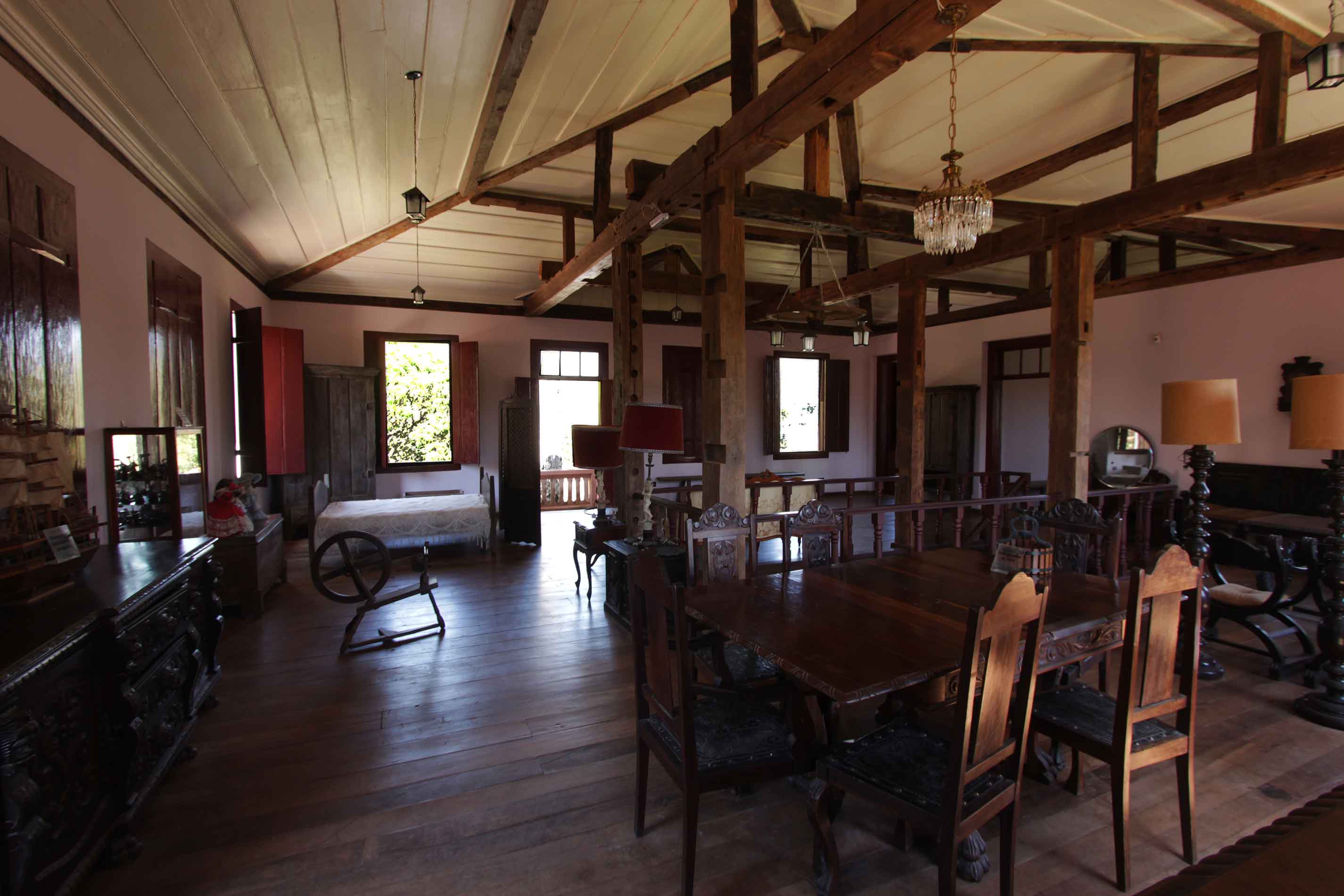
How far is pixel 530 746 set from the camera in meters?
2.81

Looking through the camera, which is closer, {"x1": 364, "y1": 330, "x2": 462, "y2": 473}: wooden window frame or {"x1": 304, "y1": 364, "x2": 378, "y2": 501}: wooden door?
{"x1": 304, "y1": 364, "x2": 378, "y2": 501}: wooden door

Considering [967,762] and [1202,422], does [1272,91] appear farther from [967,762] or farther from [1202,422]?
[967,762]

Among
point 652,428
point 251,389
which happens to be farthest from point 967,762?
point 251,389

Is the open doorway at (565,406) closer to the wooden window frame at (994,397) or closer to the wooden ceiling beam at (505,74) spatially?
the wooden ceiling beam at (505,74)

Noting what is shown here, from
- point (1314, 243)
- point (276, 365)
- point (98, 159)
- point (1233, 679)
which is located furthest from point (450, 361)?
point (1314, 243)

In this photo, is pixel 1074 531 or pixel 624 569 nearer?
pixel 1074 531

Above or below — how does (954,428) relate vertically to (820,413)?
below

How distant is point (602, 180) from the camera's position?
531cm

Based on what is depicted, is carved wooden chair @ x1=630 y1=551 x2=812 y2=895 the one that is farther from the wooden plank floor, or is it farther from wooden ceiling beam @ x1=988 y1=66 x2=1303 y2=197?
wooden ceiling beam @ x1=988 y1=66 x2=1303 y2=197

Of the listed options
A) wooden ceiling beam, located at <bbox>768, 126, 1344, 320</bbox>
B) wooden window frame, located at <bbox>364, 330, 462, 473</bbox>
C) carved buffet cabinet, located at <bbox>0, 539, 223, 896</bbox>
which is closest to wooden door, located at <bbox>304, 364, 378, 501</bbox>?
wooden window frame, located at <bbox>364, 330, 462, 473</bbox>

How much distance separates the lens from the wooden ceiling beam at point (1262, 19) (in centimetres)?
329

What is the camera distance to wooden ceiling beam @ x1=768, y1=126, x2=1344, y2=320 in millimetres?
3209

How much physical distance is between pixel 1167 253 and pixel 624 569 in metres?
6.82

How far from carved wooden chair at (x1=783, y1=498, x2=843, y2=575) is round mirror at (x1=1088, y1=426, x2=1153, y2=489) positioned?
5550 millimetres
